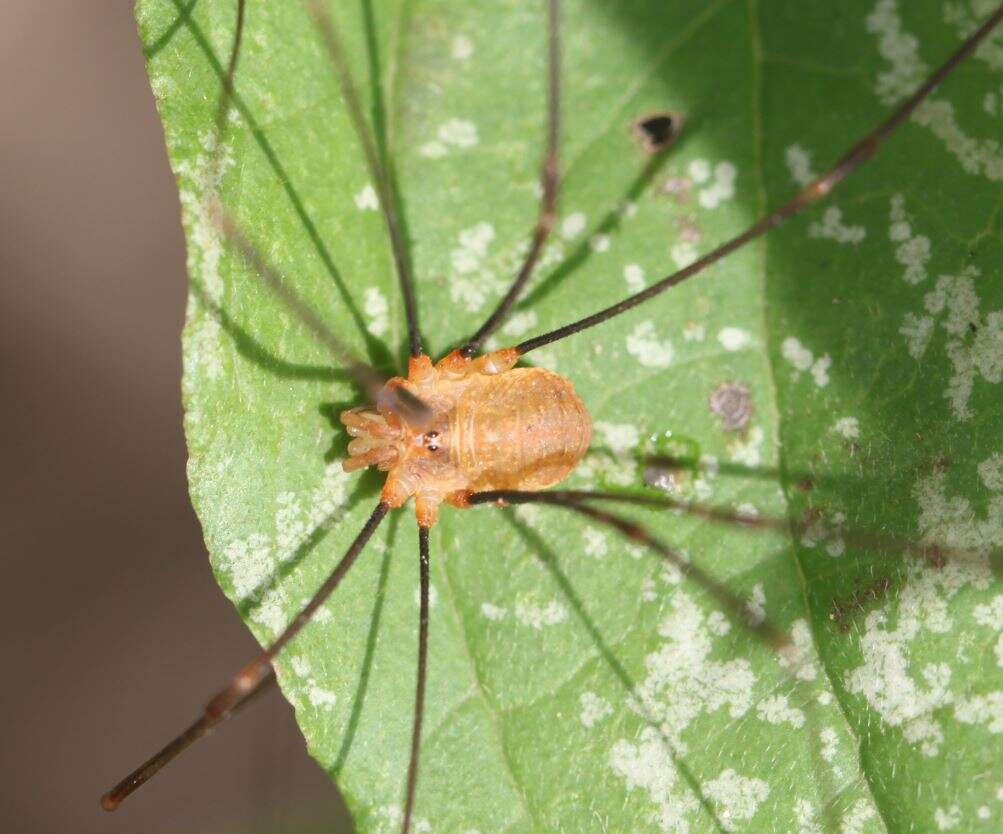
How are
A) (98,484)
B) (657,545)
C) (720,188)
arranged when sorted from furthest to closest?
(98,484), (720,188), (657,545)

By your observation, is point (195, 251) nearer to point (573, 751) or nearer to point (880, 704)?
point (573, 751)

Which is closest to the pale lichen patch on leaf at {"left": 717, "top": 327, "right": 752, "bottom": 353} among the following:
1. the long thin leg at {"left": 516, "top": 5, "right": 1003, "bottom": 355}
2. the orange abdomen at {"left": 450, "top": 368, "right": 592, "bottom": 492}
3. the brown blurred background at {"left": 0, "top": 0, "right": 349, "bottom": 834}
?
the long thin leg at {"left": 516, "top": 5, "right": 1003, "bottom": 355}

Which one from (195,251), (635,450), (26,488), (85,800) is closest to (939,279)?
(635,450)

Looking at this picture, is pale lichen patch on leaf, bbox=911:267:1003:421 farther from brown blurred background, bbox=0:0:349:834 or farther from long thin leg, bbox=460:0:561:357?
brown blurred background, bbox=0:0:349:834

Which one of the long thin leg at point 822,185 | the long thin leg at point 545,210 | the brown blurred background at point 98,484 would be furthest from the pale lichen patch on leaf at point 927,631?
the brown blurred background at point 98,484

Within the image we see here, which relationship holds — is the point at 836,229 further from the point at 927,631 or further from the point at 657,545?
the point at 927,631

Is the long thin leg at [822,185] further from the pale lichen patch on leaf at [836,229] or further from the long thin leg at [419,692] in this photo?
the long thin leg at [419,692]

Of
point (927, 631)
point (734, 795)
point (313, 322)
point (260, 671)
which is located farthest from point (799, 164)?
point (260, 671)
